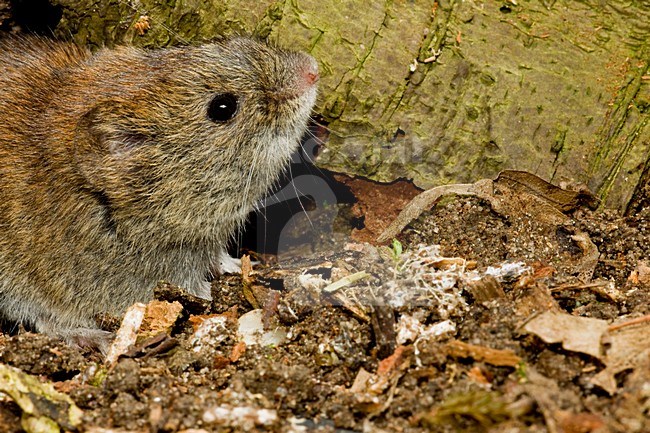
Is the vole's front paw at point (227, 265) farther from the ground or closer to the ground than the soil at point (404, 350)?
closer to the ground

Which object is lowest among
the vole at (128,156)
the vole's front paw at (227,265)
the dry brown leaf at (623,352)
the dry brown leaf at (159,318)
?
the vole's front paw at (227,265)

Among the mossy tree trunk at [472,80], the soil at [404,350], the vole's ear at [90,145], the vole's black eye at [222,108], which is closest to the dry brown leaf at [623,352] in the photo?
the soil at [404,350]

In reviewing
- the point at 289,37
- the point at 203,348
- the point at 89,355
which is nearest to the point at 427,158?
the point at 289,37

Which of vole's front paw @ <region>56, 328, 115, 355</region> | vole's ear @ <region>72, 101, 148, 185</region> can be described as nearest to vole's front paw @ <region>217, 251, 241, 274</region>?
vole's front paw @ <region>56, 328, 115, 355</region>

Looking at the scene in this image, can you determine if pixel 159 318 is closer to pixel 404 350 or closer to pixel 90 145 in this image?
pixel 90 145

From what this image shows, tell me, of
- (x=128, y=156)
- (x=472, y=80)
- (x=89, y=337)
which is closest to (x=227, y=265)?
(x=89, y=337)

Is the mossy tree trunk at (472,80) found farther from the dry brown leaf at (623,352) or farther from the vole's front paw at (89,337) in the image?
the vole's front paw at (89,337)

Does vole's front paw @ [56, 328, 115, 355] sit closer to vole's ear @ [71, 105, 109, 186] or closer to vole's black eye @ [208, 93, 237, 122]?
vole's ear @ [71, 105, 109, 186]
